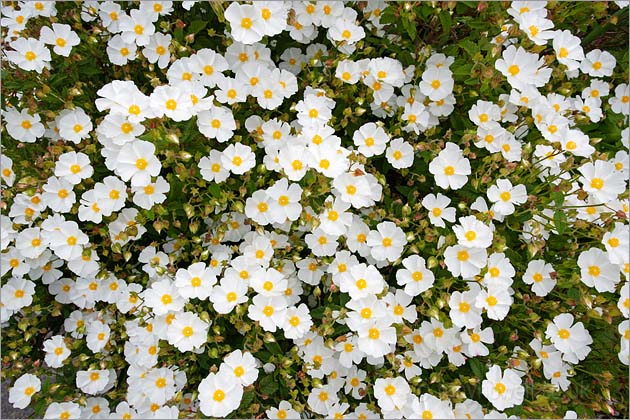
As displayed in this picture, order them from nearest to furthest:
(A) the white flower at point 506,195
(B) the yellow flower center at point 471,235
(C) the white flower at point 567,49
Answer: (B) the yellow flower center at point 471,235
(A) the white flower at point 506,195
(C) the white flower at point 567,49

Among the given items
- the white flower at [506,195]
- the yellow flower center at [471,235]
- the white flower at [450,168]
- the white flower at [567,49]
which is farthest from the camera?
the white flower at [567,49]

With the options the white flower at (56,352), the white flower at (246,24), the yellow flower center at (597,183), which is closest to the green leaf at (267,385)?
the white flower at (56,352)

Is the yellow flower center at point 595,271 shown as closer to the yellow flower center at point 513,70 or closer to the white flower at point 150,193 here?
the yellow flower center at point 513,70

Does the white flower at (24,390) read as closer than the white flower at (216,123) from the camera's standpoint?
No

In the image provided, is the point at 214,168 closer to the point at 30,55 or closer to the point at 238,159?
the point at 238,159

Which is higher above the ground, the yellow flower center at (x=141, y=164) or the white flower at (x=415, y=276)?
the yellow flower center at (x=141, y=164)

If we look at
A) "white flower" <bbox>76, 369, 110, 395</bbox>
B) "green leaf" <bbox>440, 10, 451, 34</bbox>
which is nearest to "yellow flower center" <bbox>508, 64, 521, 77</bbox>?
"green leaf" <bbox>440, 10, 451, 34</bbox>

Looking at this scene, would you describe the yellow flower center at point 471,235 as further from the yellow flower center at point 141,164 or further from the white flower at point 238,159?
the yellow flower center at point 141,164

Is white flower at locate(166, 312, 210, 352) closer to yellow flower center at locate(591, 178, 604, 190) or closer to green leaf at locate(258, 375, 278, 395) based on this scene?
green leaf at locate(258, 375, 278, 395)

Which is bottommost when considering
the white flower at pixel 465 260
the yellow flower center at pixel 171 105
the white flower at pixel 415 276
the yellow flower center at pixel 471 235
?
the white flower at pixel 415 276

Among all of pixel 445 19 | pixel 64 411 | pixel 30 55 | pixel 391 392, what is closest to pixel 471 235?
pixel 391 392
